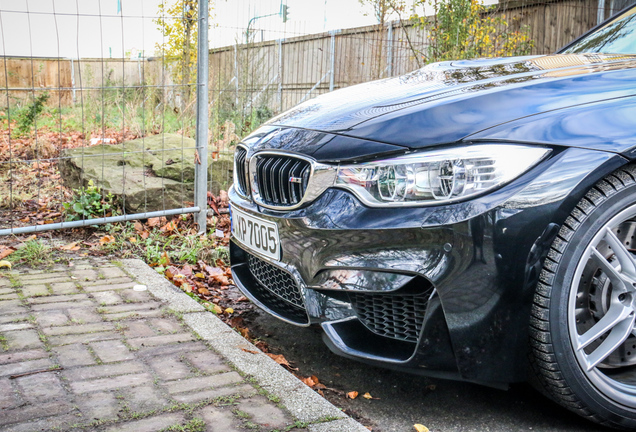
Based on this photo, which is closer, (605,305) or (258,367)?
(605,305)

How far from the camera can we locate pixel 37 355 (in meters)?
2.49

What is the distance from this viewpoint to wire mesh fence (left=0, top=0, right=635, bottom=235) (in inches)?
167

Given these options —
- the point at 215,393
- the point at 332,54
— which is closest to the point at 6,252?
the point at 215,393

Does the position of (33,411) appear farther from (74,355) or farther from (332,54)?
(332,54)

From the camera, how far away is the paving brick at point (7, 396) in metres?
2.06

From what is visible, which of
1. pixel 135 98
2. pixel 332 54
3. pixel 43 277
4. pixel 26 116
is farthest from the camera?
pixel 332 54

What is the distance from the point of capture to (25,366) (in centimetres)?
238

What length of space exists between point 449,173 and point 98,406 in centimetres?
139

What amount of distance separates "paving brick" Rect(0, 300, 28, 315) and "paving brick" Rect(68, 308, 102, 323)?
228 mm

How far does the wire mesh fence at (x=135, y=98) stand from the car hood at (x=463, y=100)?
2.19 m

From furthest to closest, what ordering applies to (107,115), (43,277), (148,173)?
(107,115) < (148,173) < (43,277)

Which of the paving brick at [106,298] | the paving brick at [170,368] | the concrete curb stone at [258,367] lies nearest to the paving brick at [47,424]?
the paving brick at [170,368]

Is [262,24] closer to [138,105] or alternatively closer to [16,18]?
[138,105]

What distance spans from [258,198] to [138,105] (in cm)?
433
